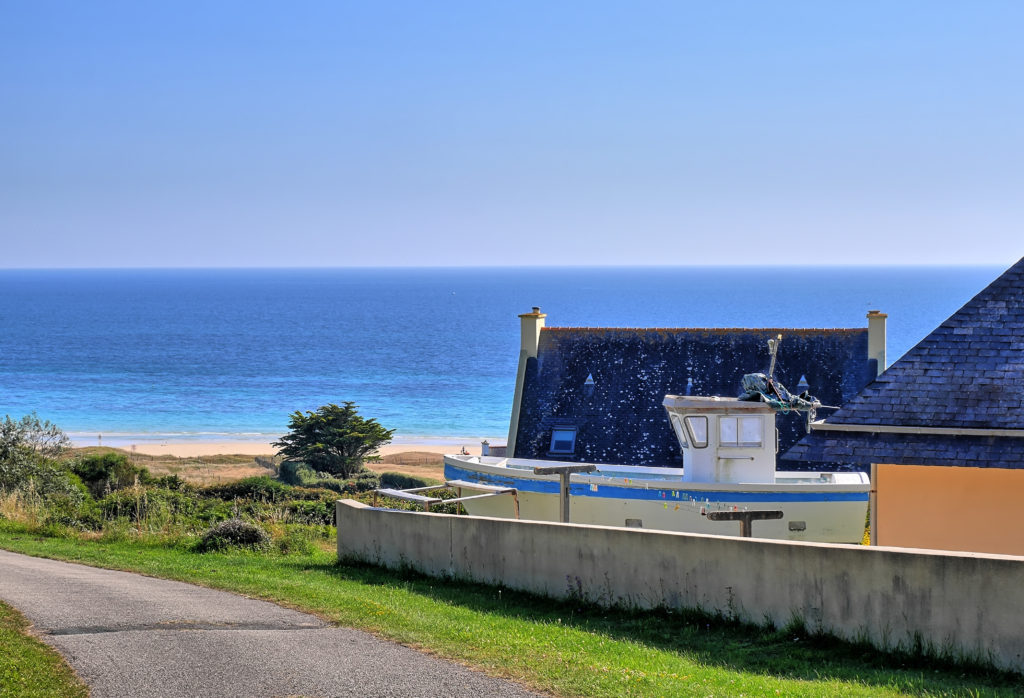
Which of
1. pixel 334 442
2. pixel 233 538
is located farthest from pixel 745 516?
pixel 334 442

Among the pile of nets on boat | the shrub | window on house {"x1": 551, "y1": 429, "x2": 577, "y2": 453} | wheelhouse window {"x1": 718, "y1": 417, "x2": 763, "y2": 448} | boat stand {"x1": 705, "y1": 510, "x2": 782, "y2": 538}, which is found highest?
the pile of nets on boat

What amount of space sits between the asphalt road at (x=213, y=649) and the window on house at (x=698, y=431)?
835 centimetres

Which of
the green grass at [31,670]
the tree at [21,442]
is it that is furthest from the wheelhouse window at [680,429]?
the tree at [21,442]

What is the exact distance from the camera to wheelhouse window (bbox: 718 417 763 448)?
18500 mm

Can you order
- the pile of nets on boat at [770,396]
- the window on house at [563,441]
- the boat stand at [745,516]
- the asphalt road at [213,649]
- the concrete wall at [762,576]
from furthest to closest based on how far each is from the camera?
1. the window on house at [563,441]
2. the pile of nets on boat at [770,396]
3. the boat stand at [745,516]
4. the concrete wall at [762,576]
5. the asphalt road at [213,649]

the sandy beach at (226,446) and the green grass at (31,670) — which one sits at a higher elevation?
the green grass at (31,670)

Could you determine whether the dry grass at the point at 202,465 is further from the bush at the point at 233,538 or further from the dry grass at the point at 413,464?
the bush at the point at 233,538

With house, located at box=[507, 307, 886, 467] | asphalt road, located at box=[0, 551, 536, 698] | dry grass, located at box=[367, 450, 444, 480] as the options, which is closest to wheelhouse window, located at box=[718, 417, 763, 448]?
house, located at box=[507, 307, 886, 467]

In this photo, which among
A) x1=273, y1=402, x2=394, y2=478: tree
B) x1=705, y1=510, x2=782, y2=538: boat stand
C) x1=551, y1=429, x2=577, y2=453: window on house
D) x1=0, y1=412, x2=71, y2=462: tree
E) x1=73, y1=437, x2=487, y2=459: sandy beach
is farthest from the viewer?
x1=73, y1=437, x2=487, y2=459: sandy beach

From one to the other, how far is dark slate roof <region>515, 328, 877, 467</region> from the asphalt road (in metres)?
11.9

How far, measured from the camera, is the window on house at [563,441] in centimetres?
2386

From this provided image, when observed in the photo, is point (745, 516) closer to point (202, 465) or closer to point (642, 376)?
point (642, 376)

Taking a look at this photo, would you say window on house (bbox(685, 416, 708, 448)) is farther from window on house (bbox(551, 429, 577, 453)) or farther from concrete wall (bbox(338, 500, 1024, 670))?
concrete wall (bbox(338, 500, 1024, 670))

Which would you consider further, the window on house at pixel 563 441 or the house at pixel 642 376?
the window on house at pixel 563 441
